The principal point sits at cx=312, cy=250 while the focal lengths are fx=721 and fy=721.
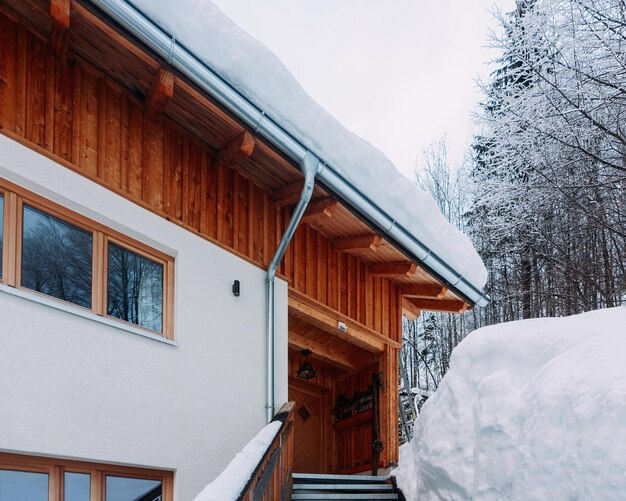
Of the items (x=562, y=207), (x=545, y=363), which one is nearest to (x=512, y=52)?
(x=562, y=207)

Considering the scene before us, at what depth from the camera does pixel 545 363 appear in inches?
224

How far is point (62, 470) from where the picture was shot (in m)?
5.09

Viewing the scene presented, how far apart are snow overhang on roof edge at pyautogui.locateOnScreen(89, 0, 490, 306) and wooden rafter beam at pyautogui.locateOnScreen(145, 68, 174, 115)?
21cm

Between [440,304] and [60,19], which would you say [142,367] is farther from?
[440,304]

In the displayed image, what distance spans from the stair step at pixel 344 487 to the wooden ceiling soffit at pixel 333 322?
1849 millimetres

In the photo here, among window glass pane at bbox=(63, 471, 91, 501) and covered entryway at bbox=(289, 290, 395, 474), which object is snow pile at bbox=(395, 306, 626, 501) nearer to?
covered entryway at bbox=(289, 290, 395, 474)

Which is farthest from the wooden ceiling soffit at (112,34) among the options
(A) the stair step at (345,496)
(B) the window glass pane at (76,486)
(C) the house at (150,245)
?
(A) the stair step at (345,496)

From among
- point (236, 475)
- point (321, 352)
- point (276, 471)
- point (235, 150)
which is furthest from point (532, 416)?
point (321, 352)

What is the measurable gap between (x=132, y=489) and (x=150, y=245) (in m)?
2.06

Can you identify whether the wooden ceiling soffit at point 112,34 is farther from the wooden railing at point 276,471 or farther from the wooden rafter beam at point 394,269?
the wooden rafter beam at point 394,269

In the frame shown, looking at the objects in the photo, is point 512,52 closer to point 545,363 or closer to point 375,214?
point 375,214

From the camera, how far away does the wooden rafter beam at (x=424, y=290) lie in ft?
32.2

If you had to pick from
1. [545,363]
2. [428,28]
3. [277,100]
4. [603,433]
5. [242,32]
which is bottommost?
[603,433]

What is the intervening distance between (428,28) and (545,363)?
4464cm
